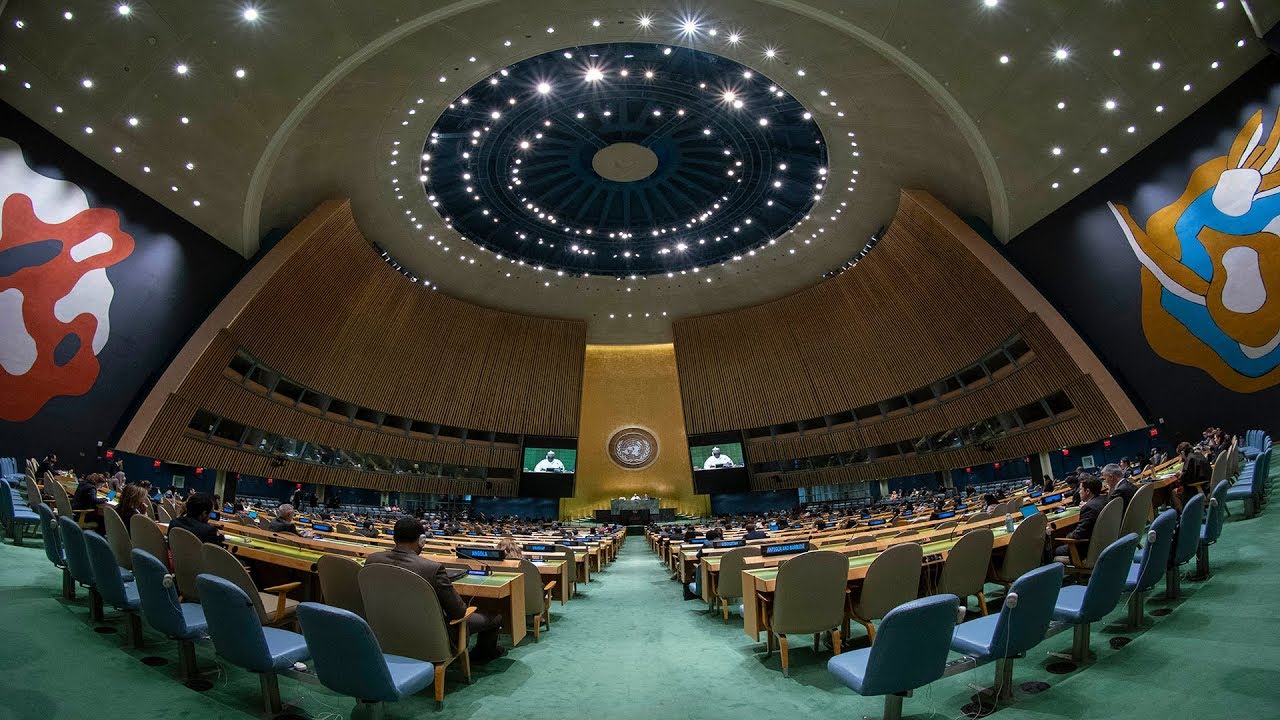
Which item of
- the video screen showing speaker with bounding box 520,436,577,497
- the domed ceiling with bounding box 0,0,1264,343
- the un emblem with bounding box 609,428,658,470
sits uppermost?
the domed ceiling with bounding box 0,0,1264,343

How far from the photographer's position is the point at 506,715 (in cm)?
304

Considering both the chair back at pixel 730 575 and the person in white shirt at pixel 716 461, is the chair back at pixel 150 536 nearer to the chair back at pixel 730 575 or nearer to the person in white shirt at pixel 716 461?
the chair back at pixel 730 575

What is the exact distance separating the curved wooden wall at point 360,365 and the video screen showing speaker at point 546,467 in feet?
1.71

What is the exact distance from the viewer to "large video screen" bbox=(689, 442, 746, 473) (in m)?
27.0

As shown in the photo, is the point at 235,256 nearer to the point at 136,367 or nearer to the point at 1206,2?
the point at 136,367

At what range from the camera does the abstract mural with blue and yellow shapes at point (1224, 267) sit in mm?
10766

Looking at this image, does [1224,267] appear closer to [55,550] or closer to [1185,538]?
[1185,538]

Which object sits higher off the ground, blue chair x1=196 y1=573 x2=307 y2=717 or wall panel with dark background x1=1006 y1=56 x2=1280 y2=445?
wall panel with dark background x1=1006 y1=56 x2=1280 y2=445

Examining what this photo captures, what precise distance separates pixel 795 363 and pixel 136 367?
74.7 ft

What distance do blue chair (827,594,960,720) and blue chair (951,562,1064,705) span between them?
317 mm

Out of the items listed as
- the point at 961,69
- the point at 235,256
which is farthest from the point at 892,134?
the point at 235,256

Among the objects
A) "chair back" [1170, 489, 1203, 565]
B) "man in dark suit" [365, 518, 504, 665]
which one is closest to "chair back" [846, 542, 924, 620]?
"chair back" [1170, 489, 1203, 565]

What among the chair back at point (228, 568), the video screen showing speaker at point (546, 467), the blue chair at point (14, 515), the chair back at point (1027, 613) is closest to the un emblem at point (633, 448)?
the video screen showing speaker at point (546, 467)

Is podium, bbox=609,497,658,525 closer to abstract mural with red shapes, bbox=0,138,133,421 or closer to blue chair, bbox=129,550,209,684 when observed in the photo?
abstract mural with red shapes, bbox=0,138,133,421
